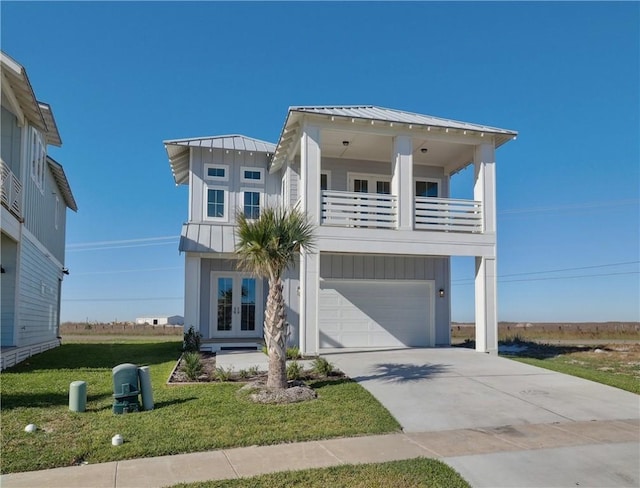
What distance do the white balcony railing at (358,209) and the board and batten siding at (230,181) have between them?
14.1 ft

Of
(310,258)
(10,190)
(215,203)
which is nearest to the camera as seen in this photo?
(10,190)

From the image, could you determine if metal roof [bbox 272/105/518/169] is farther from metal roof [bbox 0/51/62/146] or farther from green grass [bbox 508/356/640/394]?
metal roof [bbox 0/51/62/146]

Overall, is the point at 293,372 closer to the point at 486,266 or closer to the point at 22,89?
the point at 486,266

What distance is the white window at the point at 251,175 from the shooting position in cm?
1753

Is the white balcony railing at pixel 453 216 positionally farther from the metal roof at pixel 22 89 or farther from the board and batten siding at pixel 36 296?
the board and batten siding at pixel 36 296

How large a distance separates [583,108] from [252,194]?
14.7m

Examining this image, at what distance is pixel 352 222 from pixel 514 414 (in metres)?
7.47

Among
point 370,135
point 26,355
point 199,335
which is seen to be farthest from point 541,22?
point 26,355

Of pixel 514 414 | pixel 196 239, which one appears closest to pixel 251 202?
pixel 196 239

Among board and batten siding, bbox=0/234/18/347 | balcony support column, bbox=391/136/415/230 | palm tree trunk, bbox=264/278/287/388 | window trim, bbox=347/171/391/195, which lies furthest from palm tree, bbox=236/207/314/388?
board and batten siding, bbox=0/234/18/347

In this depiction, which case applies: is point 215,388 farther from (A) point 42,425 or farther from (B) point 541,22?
(B) point 541,22

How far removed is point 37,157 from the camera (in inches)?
615

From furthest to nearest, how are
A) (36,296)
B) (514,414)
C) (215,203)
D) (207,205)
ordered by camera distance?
(215,203)
(207,205)
(36,296)
(514,414)

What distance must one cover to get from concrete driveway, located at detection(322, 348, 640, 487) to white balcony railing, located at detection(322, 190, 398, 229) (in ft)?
11.9
